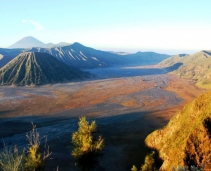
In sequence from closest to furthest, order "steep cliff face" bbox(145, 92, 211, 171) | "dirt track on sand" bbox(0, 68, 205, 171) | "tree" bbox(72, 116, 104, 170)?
"tree" bbox(72, 116, 104, 170), "steep cliff face" bbox(145, 92, 211, 171), "dirt track on sand" bbox(0, 68, 205, 171)

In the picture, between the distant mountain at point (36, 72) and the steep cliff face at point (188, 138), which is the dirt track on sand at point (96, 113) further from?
the distant mountain at point (36, 72)

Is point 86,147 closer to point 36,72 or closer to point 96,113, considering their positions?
point 96,113

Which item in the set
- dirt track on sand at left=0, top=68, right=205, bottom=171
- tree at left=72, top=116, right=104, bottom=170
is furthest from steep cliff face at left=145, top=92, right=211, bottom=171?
tree at left=72, top=116, right=104, bottom=170

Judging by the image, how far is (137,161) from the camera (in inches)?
1535

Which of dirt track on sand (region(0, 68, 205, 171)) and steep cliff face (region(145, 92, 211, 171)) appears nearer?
steep cliff face (region(145, 92, 211, 171))

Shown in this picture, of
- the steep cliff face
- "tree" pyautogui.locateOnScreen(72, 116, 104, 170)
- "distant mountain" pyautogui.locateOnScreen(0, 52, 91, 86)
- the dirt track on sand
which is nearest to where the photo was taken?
"tree" pyautogui.locateOnScreen(72, 116, 104, 170)

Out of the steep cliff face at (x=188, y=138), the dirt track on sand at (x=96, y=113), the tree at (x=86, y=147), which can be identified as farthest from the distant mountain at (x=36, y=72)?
the tree at (x=86, y=147)

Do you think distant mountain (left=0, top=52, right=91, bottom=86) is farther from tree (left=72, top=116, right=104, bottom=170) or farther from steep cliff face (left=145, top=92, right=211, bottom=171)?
tree (left=72, top=116, right=104, bottom=170)

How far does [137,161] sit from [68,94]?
60.4 meters

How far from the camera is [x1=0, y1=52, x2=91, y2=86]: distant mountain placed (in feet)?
400

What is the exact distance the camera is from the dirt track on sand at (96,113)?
4282 centimetres

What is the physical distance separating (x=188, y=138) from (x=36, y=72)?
107 m

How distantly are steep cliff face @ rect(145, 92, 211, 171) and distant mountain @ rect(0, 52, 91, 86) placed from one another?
8980 centimetres

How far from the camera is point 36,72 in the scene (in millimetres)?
128500
